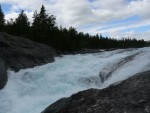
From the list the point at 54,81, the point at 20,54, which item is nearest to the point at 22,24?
the point at 20,54

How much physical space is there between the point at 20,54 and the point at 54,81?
812 centimetres

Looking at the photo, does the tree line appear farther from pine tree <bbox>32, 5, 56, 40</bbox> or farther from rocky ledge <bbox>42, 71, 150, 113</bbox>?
rocky ledge <bbox>42, 71, 150, 113</bbox>

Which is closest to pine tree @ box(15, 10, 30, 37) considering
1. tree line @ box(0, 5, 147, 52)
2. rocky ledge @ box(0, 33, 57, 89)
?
tree line @ box(0, 5, 147, 52)

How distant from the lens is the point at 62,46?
48.5 m

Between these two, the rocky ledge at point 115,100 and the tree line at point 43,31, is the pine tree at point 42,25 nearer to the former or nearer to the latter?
the tree line at point 43,31

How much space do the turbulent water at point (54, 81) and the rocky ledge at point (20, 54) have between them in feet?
5.56

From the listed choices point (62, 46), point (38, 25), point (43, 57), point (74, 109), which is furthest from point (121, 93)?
point (38, 25)

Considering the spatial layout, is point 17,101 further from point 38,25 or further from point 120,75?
point 38,25

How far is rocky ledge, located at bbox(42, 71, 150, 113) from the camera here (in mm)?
9781

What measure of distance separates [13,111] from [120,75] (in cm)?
664

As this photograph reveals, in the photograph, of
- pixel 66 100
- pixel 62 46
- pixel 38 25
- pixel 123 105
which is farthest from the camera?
pixel 38 25

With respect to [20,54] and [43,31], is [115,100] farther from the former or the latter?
[43,31]

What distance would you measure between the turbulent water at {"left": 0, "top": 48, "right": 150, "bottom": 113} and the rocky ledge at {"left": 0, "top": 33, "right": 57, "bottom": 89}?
→ 1.69m

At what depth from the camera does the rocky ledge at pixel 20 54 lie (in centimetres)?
2867
